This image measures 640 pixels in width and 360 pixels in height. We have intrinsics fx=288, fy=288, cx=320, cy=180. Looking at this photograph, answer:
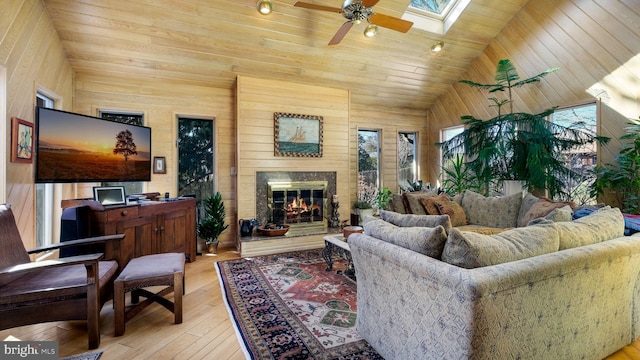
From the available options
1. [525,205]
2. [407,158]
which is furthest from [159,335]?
[407,158]

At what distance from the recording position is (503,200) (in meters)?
3.70

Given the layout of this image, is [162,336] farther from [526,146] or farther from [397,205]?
[526,146]

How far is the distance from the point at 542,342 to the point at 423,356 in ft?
1.92

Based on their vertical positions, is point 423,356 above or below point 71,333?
above

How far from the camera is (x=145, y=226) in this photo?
125 inches

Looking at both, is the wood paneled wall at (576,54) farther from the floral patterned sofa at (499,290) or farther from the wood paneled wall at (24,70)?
the wood paneled wall at (24,70)

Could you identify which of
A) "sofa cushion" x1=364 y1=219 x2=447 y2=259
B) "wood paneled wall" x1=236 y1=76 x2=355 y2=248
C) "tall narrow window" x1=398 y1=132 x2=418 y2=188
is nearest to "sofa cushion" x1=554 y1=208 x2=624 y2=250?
"sofa cushion" x1=364 y1=219 x2=447 y2=259

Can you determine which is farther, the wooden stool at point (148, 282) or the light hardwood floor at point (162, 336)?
the wooden stool at point (148, 282)

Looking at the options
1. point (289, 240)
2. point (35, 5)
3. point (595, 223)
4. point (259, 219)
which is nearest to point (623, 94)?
point (595, 223)

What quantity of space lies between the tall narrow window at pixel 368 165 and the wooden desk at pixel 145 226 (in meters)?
3.31

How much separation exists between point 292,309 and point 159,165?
317cm

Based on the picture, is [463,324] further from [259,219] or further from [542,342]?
[259,219]

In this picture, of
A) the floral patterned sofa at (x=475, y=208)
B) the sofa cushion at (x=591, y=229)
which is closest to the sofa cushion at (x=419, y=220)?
the sofa cushion at (x=591, y=229)

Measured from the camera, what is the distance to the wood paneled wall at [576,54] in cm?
348
